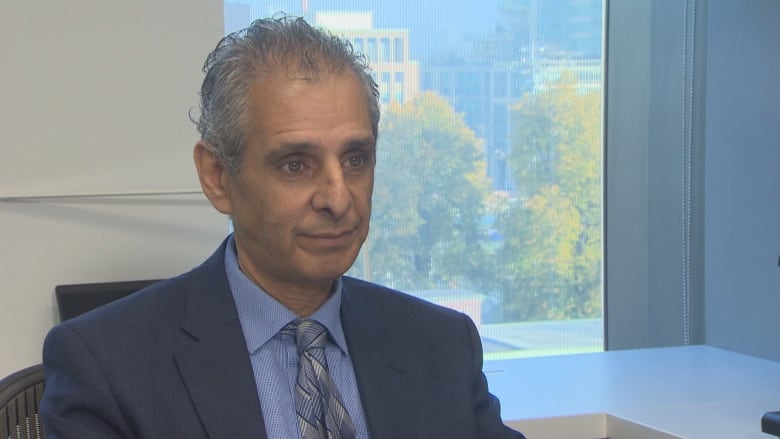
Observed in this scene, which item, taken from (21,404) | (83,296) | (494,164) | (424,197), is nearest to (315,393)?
(21,404)

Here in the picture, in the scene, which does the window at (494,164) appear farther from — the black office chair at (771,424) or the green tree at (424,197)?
the black office chair at (771,424)

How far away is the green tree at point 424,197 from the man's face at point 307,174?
62.8 inches

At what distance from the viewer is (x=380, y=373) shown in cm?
112

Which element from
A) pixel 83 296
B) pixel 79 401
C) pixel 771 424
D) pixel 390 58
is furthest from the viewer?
pixel 390 58

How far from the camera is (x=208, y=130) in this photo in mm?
1021

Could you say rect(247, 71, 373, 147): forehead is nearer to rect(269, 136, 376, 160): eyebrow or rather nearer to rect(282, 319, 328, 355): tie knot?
rect(269, 136, 376, 160): eyebrow

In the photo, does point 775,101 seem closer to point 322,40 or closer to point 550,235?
point 550,235

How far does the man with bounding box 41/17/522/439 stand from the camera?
96 centimetres

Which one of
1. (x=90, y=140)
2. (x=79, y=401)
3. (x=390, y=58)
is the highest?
(x=390, y=58)

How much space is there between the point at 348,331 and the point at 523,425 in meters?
0.68

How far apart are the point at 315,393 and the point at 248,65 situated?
41cm

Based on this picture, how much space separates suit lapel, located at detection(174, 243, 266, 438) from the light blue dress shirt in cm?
2

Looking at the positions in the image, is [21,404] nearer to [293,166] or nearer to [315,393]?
[315,393]

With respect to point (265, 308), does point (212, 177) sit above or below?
above
